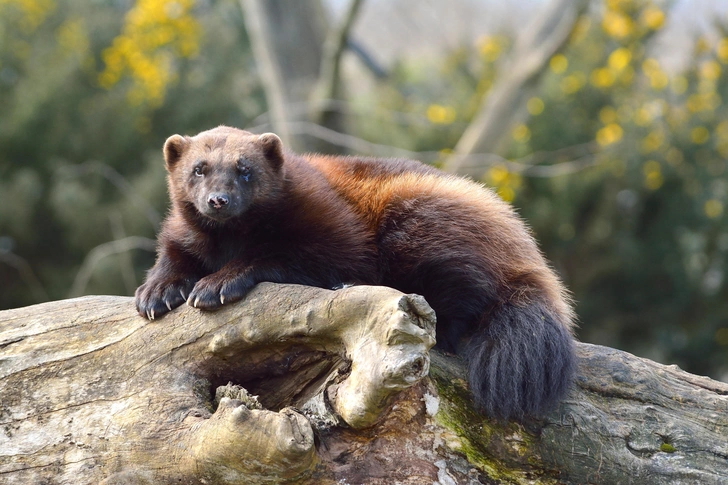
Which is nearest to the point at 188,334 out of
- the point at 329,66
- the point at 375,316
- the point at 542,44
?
the point at 375,316

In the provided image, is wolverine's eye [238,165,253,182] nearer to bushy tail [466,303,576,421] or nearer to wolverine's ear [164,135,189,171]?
wolverine's ear [164,135,189,171]

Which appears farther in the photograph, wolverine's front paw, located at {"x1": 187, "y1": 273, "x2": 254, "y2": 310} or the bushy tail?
wolverine's front paw, located at {"x1": 187, "y1": 273, "x2": 254, "y2": 310}

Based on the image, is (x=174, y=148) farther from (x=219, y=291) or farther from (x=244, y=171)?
(x=219, y=291)

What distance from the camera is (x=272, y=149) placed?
3.57 meters

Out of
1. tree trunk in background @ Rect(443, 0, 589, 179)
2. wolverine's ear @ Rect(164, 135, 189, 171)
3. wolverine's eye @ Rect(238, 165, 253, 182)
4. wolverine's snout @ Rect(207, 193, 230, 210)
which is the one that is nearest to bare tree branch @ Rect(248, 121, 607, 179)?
tree trunk in background @ Rect(443, 0, 589, 179)

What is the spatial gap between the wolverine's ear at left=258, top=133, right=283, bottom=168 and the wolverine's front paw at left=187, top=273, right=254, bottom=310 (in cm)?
75

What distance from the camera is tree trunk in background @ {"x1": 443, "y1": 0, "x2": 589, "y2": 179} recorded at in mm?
8086

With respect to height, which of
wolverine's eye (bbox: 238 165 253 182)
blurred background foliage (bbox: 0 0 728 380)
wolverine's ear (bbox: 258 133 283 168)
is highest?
wolverine's ear (bbox: 258 133 283 168)

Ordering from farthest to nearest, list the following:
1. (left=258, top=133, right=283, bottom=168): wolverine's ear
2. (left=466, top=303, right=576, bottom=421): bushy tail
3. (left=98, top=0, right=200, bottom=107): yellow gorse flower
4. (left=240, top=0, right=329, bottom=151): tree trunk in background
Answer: (left=98, top=0, right=200, bottom=107): yellow gorse flower < (left=240, top=0, right=329, bottom=151): tree trunk in background < (left=258, top=133, right=283, bottom=168): wolverine's ear < (left=466, top=303, right=576, bottom=421): bushy tail

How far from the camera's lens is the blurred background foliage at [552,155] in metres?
9.38

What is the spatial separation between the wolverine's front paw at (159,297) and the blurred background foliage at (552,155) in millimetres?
5965

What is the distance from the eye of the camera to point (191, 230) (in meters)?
3.58

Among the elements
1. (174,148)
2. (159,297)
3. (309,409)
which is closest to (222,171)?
(174,148)

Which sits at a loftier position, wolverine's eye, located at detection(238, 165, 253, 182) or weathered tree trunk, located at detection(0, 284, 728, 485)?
wolverine's eye, located at detection(238, 165, 253, 182)
